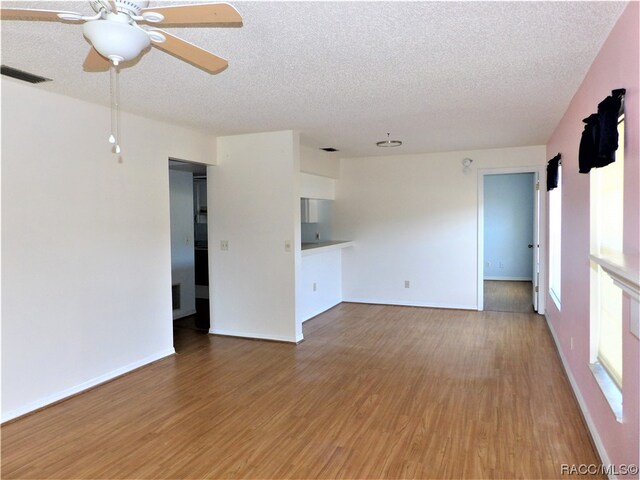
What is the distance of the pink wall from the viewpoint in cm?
182

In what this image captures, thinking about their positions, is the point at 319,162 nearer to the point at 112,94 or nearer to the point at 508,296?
the point at 112,94

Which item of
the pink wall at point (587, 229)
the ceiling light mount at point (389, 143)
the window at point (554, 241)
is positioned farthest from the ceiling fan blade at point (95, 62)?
the window at point (554, 241)

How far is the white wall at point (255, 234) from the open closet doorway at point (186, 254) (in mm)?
772

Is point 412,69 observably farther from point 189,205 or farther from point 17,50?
point 189,205

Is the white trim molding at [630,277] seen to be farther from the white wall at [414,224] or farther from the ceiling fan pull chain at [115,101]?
the white wall at [414,224]

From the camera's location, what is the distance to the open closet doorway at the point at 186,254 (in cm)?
579

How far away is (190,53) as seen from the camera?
1976 mm

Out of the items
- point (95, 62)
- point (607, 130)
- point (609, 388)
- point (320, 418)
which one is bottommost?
point (320, 418)

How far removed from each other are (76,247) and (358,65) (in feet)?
8.27

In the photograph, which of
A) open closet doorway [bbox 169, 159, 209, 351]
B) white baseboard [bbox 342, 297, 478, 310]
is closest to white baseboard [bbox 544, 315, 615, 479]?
white baseboard [bbox 342, 297, 478, 310]

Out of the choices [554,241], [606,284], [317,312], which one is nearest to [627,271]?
[606,284]

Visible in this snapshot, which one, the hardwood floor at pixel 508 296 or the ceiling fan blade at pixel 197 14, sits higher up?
the ceiling fan blade at pixel 197 14

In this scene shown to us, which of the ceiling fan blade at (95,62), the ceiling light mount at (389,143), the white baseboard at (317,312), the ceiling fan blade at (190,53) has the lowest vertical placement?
the white baseboard at (317,312)

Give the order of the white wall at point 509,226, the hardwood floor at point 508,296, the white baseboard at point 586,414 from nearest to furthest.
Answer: the white baseboard at point 586,414
the hardwood floor at point 508,296
the white wall at point 509,226
